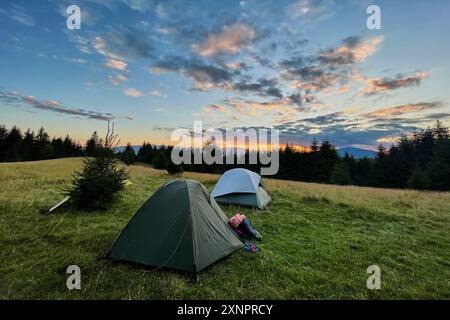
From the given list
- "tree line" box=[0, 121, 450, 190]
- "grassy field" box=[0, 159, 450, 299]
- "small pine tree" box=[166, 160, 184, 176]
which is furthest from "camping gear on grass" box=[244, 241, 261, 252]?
"tree line" box=[0, 121, 450, 190]

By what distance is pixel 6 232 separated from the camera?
23.4 feet

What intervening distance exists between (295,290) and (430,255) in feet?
16.9

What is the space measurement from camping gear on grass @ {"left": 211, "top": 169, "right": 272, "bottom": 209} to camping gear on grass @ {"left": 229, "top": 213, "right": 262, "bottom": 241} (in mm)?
4129

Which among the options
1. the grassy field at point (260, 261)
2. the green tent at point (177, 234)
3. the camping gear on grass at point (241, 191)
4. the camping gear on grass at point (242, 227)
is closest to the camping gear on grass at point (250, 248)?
the grassy field at point (260, 261)

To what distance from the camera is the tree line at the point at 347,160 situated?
38.5 m

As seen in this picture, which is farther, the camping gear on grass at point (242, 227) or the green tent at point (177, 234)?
the camping gear on grass at point (242, 227)

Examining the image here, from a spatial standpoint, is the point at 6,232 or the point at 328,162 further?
the point at 328,162

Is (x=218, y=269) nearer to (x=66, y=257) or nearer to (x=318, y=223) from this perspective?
(x=66, y=257)

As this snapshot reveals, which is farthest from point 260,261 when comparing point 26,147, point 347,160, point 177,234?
point 26,147

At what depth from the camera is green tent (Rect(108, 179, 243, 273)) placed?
5242mm

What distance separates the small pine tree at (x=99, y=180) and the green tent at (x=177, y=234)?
5.26 m

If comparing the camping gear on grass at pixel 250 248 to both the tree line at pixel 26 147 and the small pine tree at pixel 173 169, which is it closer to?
the small pine tree at pixel 173 169

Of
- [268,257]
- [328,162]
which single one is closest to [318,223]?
[268,257]

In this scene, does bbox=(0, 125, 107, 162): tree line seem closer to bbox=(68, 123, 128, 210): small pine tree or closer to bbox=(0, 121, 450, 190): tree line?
bbox=(0, 121, 450, 190): tree line
